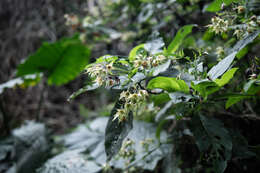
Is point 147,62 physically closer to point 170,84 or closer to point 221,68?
point 170,84

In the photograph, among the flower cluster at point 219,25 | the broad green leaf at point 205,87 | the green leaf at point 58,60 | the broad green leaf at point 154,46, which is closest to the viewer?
the broad green leaf at point 205,87

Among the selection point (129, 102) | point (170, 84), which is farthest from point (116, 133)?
point (170, 84)

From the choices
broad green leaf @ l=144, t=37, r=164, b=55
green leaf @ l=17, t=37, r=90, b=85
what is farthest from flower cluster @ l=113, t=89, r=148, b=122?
green leaf @ l=17, t=37, r=90, b=85

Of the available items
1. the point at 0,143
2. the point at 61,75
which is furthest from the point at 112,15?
the point at 0,143

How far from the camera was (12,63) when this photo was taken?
2918mm

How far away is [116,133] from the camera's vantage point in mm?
529

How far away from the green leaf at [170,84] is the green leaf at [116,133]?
0.37 ft

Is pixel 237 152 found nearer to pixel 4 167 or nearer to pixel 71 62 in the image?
pixel 4 167

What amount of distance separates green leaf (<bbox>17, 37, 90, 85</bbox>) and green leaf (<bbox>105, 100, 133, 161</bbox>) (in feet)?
4.86

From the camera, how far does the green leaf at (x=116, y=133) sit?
499 millimetres

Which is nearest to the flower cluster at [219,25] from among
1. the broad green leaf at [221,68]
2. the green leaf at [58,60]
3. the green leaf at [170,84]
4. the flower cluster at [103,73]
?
the broad green leaf at [221,68]

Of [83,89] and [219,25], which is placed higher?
[219,25]

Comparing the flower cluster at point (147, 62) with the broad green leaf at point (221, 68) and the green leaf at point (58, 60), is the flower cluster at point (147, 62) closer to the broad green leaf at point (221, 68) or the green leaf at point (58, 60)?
the broad green leaf at point (221, 68)

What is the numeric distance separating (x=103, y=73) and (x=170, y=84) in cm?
18
